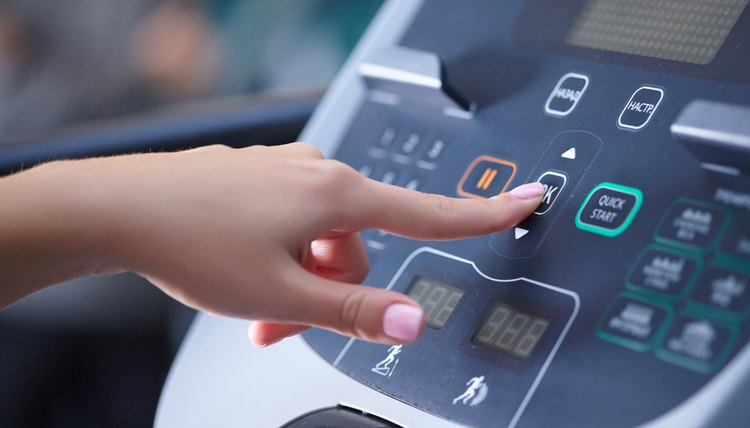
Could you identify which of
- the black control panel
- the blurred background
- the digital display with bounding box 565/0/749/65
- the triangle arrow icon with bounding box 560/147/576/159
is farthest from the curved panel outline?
the blurred background

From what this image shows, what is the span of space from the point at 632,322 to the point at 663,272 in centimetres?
4

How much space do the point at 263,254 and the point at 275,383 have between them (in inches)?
8.0

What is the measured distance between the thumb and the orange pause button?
0.18 meters

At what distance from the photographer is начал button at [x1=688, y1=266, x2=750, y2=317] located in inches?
22.3

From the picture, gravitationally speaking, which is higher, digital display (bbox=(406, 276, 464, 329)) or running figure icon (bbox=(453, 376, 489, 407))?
digital display (bbox=(406, 276, 464, 329))

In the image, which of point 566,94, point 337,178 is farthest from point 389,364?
point 566,94

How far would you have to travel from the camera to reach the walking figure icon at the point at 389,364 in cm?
71

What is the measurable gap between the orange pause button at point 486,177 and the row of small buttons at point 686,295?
152 millimetres

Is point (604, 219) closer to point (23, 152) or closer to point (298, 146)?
point (298, 146)

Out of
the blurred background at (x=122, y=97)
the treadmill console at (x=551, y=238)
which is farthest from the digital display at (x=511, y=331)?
the blurred background at (x=122, y=97)

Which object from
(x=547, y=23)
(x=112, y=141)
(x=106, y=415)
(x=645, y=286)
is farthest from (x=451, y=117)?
(x=106, y=415)

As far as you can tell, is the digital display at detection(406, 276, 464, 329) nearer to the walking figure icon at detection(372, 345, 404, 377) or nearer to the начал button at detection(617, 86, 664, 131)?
the walking figure icon at detection(372, 345, 404, 377)

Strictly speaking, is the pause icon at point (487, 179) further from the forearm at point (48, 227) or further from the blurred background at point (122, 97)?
the blurred background at point (122, 97)

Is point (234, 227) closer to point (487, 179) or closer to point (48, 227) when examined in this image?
point (48, 227)
